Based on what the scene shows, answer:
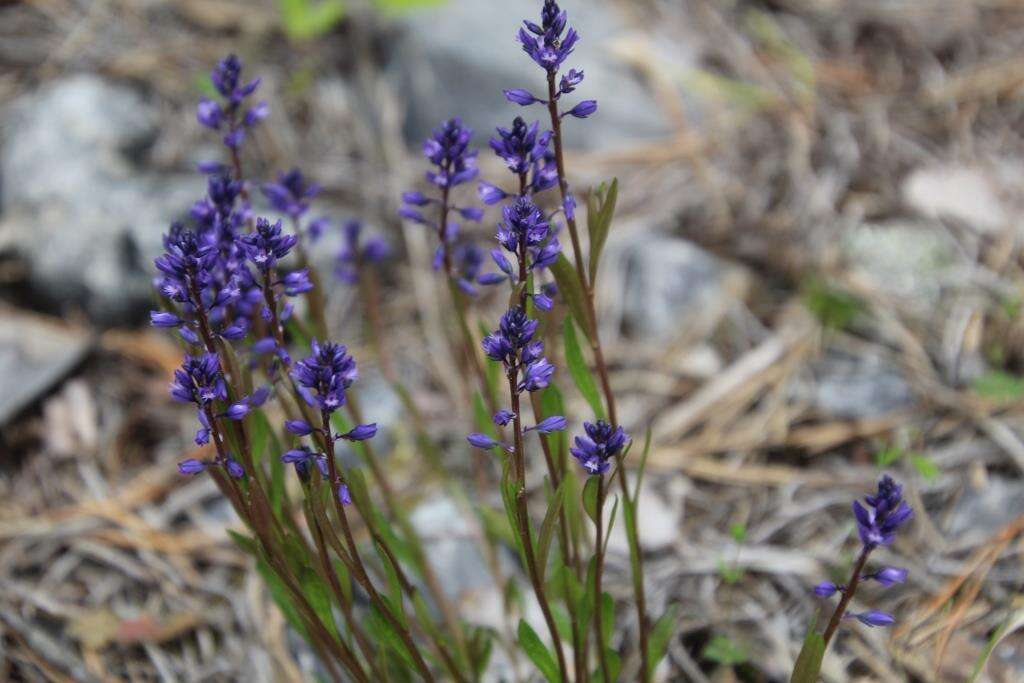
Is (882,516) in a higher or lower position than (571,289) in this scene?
Answer: lower

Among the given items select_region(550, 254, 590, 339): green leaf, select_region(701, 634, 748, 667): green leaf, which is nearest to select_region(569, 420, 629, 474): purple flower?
select_region(550, 254, 590, 339): green leaf

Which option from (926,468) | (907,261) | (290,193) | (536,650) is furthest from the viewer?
(907,261)

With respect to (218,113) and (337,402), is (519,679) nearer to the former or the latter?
(337,402)

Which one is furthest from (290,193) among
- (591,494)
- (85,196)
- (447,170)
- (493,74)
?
(493,74)

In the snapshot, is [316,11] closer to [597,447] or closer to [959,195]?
[959,195]

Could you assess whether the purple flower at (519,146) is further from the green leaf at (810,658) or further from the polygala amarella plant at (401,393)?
the green leaf at (810,658)

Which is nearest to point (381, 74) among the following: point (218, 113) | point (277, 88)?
point (277, 88)
